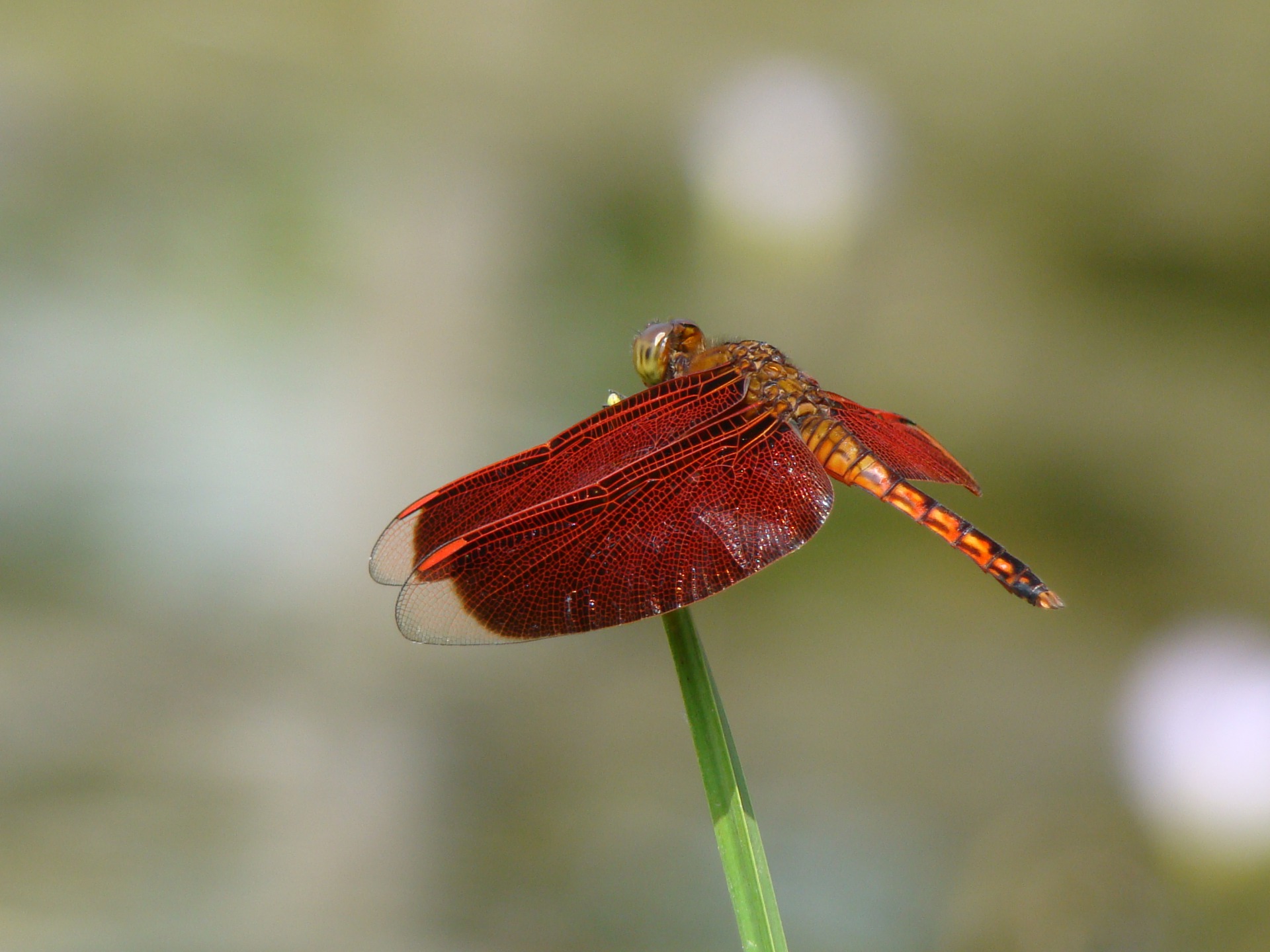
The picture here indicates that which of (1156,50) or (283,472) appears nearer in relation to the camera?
(283,472)

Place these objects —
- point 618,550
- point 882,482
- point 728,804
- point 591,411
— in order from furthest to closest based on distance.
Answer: point 591,411
point 882,482
point 618,550
point 728,804

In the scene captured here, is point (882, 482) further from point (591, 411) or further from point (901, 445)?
point (591, 411)

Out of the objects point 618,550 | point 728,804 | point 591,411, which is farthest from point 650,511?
point 591,411

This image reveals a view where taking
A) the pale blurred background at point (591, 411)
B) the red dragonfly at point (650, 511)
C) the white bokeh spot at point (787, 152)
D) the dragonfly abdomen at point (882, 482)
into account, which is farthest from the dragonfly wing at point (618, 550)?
the white bokeh spot at point (787, 152)

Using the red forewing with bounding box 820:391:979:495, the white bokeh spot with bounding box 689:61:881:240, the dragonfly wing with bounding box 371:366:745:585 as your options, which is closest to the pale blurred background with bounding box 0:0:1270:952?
the white bokeh spot with bounding box 689:61:881:240

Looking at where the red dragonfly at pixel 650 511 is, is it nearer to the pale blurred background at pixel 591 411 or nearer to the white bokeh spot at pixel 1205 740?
the pale blurred background at pixel 591 411

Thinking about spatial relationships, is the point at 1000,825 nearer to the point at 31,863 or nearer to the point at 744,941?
the point at 744,941

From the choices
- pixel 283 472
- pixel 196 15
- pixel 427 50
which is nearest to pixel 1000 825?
pixel 283 472
